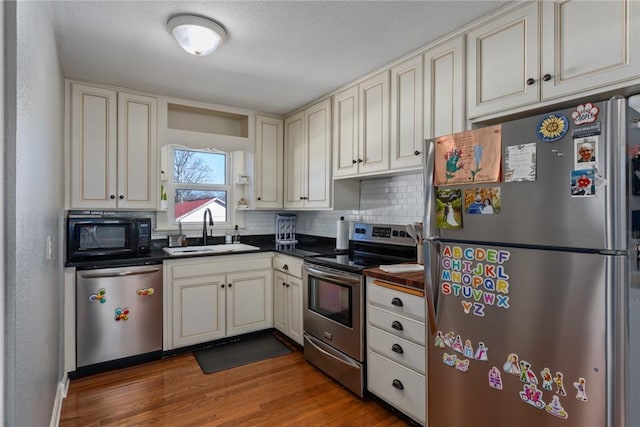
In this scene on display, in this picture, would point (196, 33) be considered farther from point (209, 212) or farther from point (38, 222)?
point (209, 212)

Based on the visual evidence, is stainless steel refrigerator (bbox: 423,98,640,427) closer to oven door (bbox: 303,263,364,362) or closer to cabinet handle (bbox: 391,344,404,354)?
cabinet handle (bbox: 391,344,404,354)

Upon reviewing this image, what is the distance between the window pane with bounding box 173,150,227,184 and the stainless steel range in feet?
5.32

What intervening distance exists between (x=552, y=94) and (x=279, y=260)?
2541 mm

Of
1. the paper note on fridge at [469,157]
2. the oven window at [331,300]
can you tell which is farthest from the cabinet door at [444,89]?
the oven window at [331,300]

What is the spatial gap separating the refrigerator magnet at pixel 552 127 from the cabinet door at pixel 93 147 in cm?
316

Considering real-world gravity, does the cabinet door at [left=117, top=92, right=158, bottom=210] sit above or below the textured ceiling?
below

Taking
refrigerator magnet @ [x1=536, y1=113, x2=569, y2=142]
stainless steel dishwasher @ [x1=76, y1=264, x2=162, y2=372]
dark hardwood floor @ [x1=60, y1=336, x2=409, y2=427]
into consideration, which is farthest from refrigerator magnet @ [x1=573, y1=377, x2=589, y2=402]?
stainless steel dishwasher @ [x1=76, y1=264, x2=162, y2=372]

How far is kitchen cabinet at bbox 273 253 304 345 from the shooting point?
313 centimetres

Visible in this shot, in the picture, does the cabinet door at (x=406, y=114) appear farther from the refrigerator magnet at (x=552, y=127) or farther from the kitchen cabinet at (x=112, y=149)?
the kitchen cabinet at (x=112, y=149)

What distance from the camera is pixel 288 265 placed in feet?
10.8

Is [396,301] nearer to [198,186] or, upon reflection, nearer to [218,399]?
[218,399]

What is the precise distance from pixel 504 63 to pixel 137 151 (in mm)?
2951

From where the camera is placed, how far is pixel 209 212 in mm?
3676

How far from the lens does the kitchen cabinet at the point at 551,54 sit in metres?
1.45
